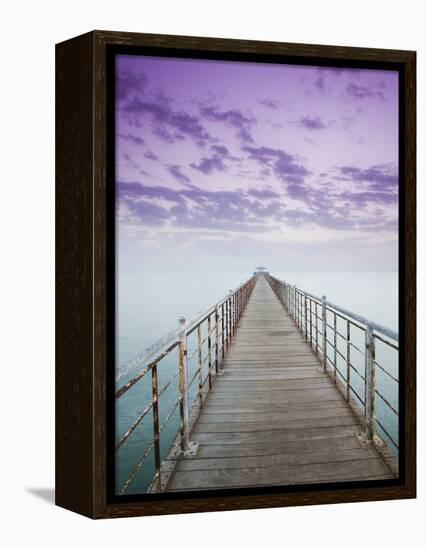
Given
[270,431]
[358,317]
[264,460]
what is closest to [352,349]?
[358,317]

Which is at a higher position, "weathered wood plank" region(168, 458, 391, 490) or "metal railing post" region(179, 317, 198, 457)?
"metal railing post" region(179, 317, 198, 457)

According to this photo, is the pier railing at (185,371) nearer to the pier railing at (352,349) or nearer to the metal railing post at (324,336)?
the pier railing at (352,349)

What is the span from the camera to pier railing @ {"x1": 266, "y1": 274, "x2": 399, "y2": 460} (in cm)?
318

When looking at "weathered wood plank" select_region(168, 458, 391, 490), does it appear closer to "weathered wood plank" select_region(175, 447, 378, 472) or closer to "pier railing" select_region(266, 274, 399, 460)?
"weathered wood plank" select_region(175, 447, 378, 472)

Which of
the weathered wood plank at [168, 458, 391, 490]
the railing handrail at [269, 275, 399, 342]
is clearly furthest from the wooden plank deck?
the railing handrail at [269, 275, 399, 342]

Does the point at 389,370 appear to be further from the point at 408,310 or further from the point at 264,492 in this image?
the point at 264,492

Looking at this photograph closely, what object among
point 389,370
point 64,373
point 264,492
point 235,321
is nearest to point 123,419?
point 64,373

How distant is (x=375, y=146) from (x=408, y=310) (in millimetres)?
862

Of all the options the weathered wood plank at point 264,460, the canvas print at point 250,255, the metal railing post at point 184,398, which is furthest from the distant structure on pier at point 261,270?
the weathered wood plank at point 264,460

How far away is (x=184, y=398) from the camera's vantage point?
3137mm

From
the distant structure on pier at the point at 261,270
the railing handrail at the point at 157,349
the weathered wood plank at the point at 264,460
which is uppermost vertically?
the distant structure on pier at the point at 261,270

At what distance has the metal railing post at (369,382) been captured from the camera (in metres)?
3.20

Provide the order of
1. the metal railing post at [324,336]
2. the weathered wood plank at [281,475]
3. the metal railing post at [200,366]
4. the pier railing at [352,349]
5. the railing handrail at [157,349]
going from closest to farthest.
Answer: the railing handrail at [157,349]
the weathered wood plank at [281,475]
the pier railing at [352,349]
the metal railing post at [200,366]
the metal railing post at [324,336]

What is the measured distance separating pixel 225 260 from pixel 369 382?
3.42 ft
